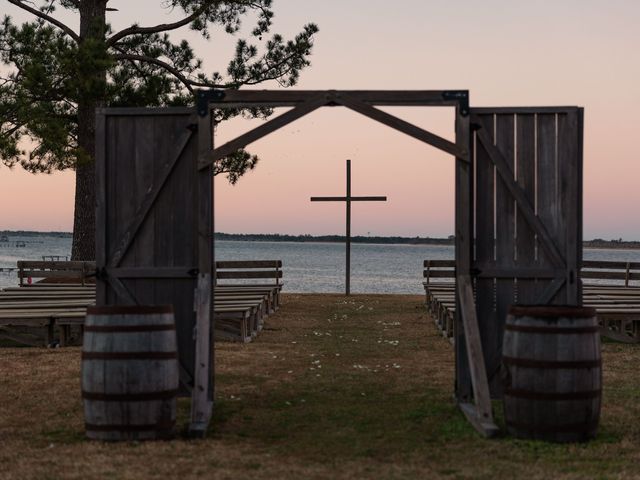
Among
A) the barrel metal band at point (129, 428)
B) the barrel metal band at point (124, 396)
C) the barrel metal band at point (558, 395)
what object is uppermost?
the barrel metal band at point (558, 395)

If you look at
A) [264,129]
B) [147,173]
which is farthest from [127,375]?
[264,129]

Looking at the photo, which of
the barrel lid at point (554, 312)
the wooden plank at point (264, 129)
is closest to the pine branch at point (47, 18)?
the wooden plank at point (264, 129)

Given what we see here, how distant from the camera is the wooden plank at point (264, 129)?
323 inches

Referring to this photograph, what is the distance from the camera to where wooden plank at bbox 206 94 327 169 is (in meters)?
8.21

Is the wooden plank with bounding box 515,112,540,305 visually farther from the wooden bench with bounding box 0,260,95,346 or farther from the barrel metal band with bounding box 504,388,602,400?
the wooden bench with bounding box 0,260,95,346

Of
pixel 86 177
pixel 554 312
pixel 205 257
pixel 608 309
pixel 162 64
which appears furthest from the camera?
pixel 162 64

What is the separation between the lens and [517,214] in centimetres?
853

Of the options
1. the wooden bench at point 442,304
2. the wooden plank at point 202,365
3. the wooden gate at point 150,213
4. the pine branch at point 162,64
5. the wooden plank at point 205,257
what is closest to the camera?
the wooden plank at point 202,365

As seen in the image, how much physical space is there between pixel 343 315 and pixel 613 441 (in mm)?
12281

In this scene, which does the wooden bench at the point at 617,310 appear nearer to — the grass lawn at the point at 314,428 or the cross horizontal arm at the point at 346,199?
the grass lawn at the point at 314,428

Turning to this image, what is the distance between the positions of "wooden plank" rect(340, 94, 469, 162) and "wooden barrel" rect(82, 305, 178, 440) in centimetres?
279

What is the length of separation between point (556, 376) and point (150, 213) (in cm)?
409

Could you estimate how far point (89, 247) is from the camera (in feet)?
76.0

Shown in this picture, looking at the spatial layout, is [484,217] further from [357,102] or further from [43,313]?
[43,313]
